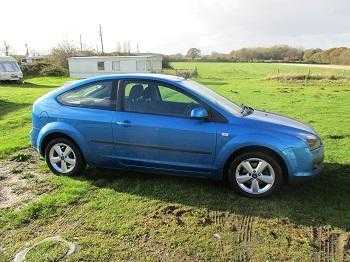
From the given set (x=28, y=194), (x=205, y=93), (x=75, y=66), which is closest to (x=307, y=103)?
(x=205, y=93)

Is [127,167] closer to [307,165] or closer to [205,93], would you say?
[205,93]

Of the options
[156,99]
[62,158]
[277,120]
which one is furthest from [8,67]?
[277,120]

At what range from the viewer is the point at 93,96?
22.8ft

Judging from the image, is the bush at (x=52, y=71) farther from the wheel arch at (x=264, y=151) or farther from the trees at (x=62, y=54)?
the wheel arch at (x=264, y=151)

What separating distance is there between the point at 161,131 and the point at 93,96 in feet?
4.24

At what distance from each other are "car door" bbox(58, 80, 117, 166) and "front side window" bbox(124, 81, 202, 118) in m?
0.26

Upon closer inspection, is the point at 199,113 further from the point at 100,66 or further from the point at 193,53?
the point at 193,53

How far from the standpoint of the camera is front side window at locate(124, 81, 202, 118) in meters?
6.49

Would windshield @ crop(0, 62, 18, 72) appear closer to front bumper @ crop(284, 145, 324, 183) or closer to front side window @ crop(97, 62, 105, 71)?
front side window @ crop(97, 62, 105, 71)

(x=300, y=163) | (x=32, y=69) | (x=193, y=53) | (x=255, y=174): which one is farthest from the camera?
(x=193, y=53)

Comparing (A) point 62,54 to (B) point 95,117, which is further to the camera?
(A) point 62,54

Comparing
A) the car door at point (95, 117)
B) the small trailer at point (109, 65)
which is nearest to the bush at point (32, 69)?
the small trailer at point (109, 65)

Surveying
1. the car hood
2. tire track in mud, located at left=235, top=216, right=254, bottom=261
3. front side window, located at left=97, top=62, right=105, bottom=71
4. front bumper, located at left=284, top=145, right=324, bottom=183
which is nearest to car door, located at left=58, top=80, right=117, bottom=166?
the car hood

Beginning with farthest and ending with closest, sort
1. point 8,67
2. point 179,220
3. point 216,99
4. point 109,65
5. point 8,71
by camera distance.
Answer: point 109,65 < point 8,67 < point 8,71 < point 216,99 < point 179,220
